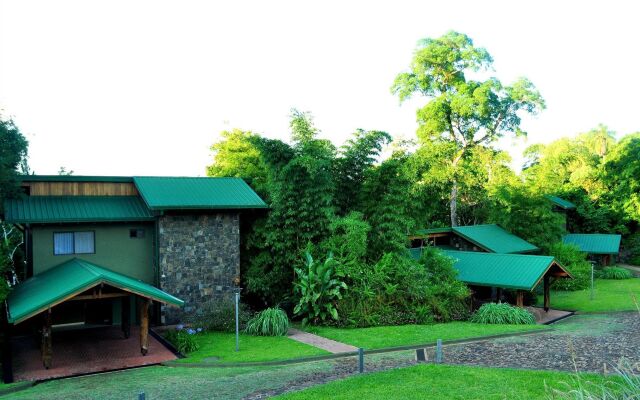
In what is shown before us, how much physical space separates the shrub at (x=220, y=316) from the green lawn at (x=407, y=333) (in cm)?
254

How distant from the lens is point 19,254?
23.4 metres

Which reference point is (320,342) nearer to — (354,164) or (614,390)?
(354,164)

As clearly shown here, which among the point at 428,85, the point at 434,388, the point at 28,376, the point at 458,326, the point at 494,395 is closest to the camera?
the point at 494,395

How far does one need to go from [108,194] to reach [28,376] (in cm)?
863

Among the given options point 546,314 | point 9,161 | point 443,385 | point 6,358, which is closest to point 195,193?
point 9,161

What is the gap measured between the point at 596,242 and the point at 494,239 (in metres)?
15.1

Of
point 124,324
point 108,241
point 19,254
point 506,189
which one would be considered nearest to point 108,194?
point 108,241

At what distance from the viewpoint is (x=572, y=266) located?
33000mm

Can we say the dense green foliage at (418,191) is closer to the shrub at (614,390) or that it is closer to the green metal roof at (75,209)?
the green metal roof at (75,209)

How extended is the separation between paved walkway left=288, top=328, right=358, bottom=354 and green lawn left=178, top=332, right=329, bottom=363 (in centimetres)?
34

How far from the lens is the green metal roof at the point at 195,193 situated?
18.9 meters

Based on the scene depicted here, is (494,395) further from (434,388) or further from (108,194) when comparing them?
(108,194)

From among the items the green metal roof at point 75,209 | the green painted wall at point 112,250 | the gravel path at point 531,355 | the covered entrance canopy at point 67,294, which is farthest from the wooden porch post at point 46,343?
the gravel path at point 531,355

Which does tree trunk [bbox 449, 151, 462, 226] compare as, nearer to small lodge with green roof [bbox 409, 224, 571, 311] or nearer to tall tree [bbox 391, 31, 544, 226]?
tall tree [bbox 391, 31, 544, 226]
